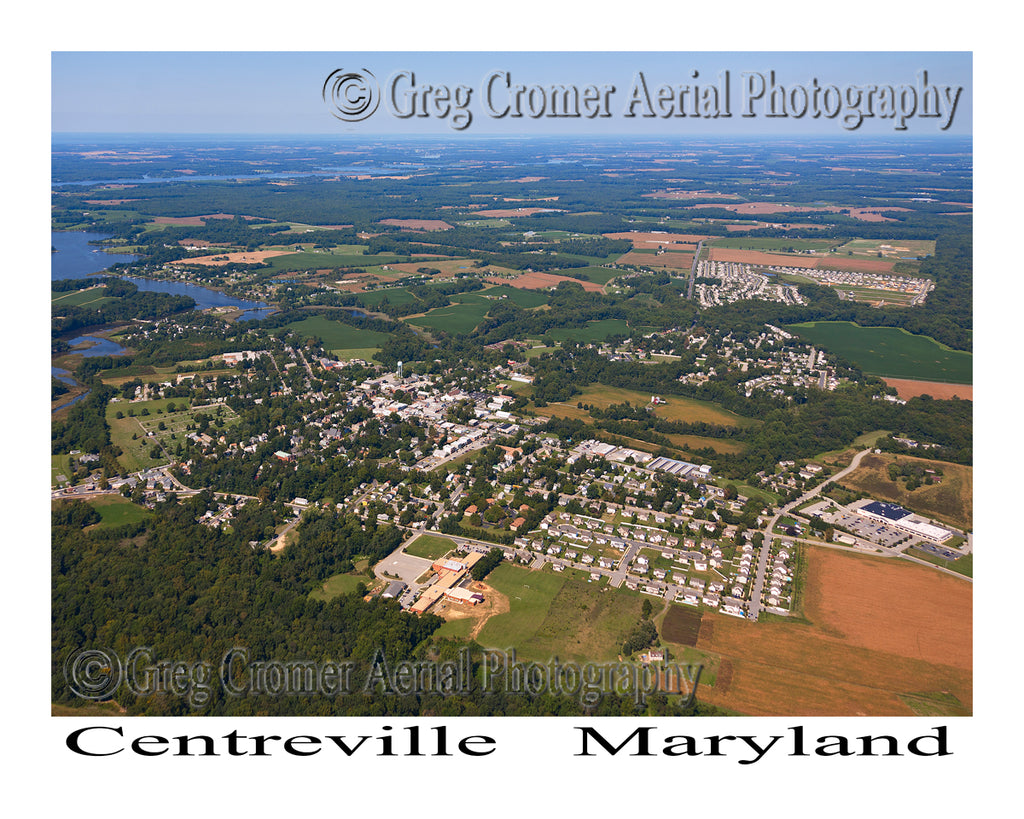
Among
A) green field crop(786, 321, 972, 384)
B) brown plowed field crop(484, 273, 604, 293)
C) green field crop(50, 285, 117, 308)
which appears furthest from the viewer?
brown plowed field crop(484, 273, 604, 293)

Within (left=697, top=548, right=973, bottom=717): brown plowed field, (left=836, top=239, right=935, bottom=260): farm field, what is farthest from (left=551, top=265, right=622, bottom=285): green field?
(left=697, top=548, right=973, bottom=717): brown plowed field

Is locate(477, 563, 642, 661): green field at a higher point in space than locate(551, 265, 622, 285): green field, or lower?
lower

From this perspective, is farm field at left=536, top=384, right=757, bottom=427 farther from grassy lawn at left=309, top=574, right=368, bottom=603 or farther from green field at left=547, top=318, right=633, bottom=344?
grassy lawn at left=309, top=574, right=368, bottom=603

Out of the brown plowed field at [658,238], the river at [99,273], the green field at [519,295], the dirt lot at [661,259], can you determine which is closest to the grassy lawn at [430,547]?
the river at [99,273]

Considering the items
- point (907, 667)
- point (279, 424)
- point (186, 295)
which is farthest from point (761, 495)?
point (186, 295)

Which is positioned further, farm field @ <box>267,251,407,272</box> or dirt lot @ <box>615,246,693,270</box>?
dirt lot @ <box>615,246,693,270</box>

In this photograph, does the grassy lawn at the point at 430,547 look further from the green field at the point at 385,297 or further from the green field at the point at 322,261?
the green field at the point at 322,261
